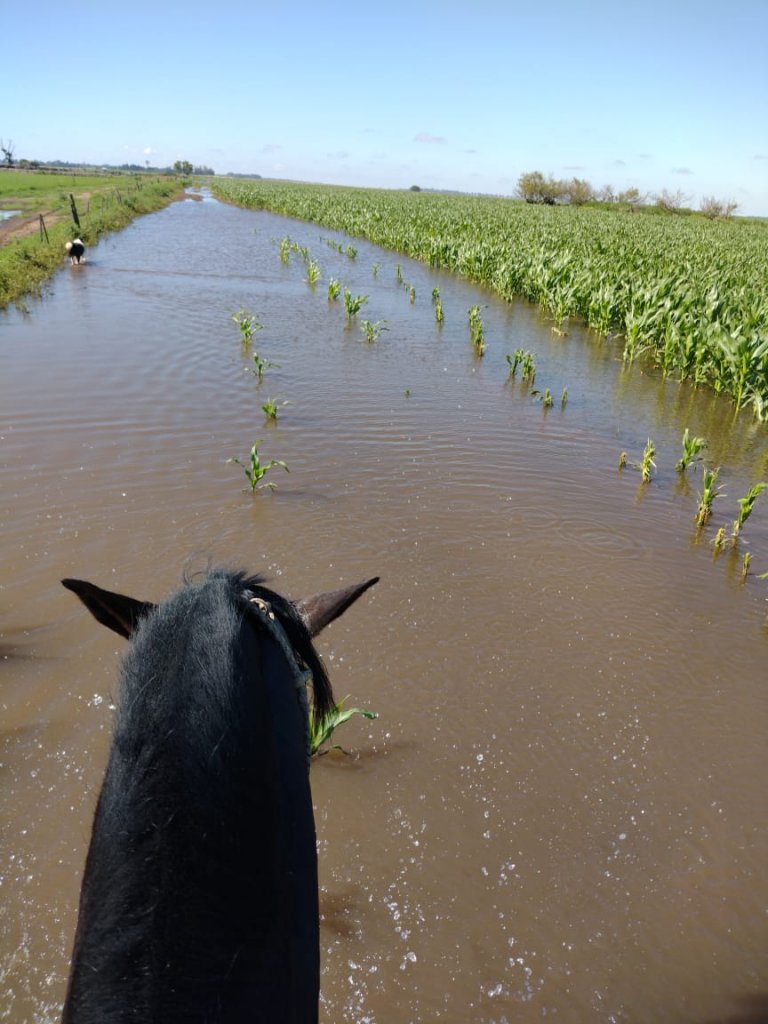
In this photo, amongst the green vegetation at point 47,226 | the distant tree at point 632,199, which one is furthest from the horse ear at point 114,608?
the distant tree at point 632,199

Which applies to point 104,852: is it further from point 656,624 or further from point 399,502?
point 399,502

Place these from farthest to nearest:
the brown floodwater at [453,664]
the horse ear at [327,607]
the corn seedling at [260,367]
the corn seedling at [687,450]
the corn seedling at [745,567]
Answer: the corn seedling at [260,367] → the corn seedling at [687,450] → the corn seedling at [745,567] → the brown floodwater at [453,664] → the horse ear at [327,607]

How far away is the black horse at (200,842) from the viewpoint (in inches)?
36.7

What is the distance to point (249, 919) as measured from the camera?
3.33 feet

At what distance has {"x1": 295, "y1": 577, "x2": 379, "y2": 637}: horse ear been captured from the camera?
5.44 ft

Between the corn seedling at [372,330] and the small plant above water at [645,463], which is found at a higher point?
the corn seedling at [372,330]

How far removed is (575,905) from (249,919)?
8.13ft

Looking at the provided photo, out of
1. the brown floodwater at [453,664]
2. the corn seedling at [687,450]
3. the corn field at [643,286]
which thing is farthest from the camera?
the corn field at [643,286]

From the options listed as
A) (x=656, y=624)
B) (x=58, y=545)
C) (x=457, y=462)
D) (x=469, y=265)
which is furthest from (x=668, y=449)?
(x=469, y=265)

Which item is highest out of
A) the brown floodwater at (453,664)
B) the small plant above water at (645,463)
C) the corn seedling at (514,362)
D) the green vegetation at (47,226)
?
the green vegetation at (47,226)

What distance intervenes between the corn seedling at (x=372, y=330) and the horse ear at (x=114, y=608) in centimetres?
1166

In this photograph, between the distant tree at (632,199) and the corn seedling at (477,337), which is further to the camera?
the distant tree at (632,199)

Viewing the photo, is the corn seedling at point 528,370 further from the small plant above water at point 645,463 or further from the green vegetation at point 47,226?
the green vegetation at point 47,226

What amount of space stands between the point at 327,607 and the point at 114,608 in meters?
0.55
